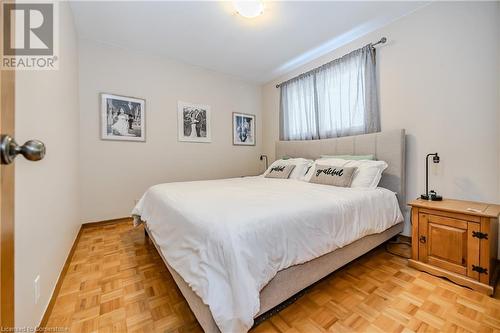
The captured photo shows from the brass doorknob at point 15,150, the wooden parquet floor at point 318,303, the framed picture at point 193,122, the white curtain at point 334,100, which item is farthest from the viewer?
the framed picture at point 193,122

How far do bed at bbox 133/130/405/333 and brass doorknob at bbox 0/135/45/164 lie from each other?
749 millimetres

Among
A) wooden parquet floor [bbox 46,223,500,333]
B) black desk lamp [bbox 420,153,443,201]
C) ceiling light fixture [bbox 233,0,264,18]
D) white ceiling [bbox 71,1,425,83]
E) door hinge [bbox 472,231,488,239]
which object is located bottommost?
wooden parquet floor [bbox 46,223,500,333]

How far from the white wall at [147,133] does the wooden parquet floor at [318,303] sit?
143cm

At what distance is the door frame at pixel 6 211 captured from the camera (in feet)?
1.51

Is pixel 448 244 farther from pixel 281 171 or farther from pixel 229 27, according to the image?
pixel 229 27

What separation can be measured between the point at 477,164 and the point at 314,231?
6.15 feet

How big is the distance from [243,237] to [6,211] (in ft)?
2.71

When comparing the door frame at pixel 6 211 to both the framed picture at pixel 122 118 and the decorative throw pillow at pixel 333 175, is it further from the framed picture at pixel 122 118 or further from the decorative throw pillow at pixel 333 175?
the framed picture at pixel 122 118

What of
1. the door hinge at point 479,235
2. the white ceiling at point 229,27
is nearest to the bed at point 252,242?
the door hinge at point 479,235

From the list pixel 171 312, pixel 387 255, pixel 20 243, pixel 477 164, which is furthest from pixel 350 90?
pixel 20 243

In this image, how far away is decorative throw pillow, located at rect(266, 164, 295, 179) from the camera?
3101 mm

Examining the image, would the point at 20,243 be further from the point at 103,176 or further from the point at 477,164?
the point at 477,164

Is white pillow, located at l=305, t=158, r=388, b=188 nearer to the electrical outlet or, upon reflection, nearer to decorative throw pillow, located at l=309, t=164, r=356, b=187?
decorative throw pillow, located at l=309, t=164, r=356, b=187
